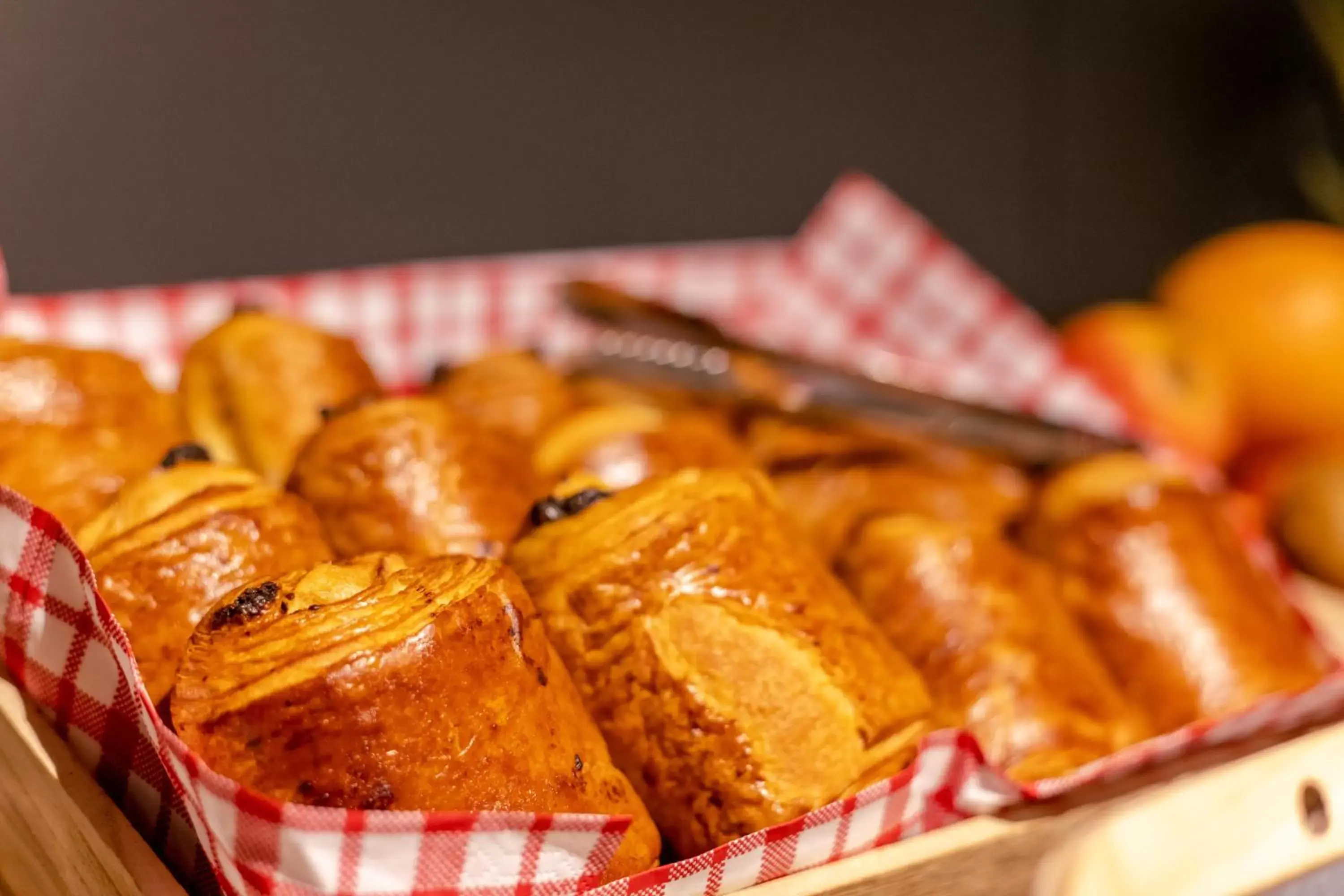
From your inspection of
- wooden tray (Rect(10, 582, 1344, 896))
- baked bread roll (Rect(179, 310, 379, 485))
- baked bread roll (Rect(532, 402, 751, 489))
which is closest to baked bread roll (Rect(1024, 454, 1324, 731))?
wooden tray (Rect(10, 582, 1344, 896))

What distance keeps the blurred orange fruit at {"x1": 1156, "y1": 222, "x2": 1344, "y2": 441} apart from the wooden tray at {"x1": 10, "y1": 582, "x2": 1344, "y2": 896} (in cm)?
104

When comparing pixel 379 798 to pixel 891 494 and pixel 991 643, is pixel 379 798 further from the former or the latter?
pixel 891 494

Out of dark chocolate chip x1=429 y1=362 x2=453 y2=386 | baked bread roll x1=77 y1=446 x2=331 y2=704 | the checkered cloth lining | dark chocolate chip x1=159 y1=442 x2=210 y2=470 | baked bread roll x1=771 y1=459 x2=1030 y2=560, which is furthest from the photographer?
dark chocolate chip x1=429 y1=362 x2=453 y2=386

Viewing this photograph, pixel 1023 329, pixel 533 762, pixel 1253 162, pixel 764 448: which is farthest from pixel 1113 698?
pixel 1253 162

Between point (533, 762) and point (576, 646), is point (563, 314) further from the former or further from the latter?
point (533, 762)

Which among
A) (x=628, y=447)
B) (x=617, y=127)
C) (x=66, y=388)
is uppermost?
(x=617, y=127)

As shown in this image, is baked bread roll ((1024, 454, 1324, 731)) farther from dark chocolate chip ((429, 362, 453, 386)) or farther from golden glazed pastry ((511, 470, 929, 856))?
dark chocolate chip ((429, 362, 453, 386))

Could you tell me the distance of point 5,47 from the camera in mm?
1145

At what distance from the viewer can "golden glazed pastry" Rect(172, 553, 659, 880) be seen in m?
0.64

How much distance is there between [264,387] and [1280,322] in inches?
58.5

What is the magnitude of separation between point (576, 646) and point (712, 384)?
57 cm

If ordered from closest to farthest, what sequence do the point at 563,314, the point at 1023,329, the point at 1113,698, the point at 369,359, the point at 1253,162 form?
1. the point at 1113,698
2. the point at 369,359
3. the point at 563,314
4. the point at 1023,329
5. the point at 1253,162

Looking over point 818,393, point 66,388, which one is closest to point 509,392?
point 818,393

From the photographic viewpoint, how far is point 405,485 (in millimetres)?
922
